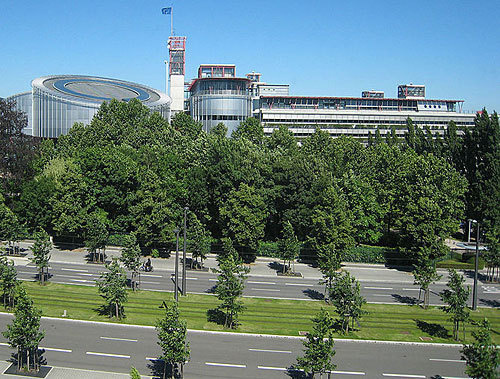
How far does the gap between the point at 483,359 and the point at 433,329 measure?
1328cm

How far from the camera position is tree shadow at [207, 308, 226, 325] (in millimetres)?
37278

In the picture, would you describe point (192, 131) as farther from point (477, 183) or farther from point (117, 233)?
point (477, 183)

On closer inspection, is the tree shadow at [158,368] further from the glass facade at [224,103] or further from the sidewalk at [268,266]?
the glass facade at [224,103]

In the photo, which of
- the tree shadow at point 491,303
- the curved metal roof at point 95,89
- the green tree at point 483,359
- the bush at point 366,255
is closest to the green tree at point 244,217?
the bush at point 366,255

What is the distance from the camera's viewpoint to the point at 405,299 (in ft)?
150

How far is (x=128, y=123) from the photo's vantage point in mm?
96062

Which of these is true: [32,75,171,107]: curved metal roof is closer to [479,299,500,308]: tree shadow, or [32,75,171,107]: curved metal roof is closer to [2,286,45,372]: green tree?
[479,299,500,308]: tree shadow

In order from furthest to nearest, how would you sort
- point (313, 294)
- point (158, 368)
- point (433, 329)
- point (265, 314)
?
point (313, 294) < point (265, 314) < point (433, 329) < point (158, 368)

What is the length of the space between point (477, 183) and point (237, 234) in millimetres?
34675

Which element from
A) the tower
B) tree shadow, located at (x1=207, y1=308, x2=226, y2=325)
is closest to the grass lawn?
tree shadow, located at (x1=207, y1=308, x2=226, y2=325)

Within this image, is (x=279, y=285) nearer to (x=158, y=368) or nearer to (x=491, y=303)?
(x=491, y=303)

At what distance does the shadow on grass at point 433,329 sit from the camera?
36719 millimetres

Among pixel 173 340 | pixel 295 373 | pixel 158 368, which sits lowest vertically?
pixel 295 373

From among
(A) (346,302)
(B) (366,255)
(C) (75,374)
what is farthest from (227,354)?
(B) (366,255)
